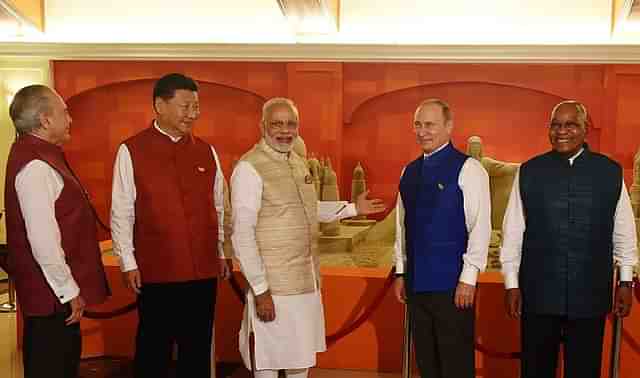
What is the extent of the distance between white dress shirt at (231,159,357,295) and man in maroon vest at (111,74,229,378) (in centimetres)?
24

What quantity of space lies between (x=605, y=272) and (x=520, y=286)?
36 centimetres

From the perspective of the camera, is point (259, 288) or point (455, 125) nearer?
point (259, 288)

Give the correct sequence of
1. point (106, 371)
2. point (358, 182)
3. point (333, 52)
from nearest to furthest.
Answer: point (106, 371)
point (333, 52)
point (358, 182)

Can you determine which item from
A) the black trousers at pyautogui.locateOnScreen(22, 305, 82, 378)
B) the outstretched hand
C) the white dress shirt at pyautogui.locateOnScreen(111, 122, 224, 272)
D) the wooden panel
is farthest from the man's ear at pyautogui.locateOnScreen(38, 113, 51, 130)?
the wooden panel

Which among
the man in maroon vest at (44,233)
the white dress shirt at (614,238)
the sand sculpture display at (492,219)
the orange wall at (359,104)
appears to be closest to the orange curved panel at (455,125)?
Answer: the orange wall at (359,104)

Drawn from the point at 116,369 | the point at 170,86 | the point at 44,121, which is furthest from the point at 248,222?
the point at 116,369

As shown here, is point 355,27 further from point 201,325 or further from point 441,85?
point 201,325

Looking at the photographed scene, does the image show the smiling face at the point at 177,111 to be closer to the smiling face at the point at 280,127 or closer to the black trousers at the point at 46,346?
the smiling face at the point at 280,127

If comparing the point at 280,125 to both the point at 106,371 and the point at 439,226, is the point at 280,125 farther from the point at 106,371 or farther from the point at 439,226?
the point at 106,371

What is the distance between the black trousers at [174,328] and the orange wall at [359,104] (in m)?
5.26

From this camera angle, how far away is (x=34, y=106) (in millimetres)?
2553

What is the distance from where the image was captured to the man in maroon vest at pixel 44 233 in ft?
8.11

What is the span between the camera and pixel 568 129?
2701 mm

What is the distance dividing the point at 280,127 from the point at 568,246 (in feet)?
4.47
